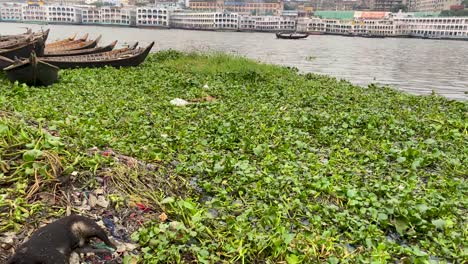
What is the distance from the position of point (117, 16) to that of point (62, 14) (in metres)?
16.6

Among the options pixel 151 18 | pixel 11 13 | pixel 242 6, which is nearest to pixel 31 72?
pixel 151 18

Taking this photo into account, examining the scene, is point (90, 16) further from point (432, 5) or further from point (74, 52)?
point (432, 5)

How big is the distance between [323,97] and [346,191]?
22.5 feet

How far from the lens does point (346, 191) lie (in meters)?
5.34

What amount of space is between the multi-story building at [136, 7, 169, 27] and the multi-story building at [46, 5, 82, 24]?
19563 mm

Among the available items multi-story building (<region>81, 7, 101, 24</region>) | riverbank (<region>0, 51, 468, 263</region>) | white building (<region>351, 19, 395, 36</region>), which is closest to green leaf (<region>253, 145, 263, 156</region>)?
riverbank (<region>0, 51, 468, 263</region>)

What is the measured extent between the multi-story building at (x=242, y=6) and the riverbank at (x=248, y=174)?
6238 inches

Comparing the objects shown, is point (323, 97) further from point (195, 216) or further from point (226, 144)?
point (195, 216)

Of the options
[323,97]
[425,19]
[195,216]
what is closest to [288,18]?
[425,19]

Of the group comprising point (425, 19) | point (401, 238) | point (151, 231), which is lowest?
point (401, 238)

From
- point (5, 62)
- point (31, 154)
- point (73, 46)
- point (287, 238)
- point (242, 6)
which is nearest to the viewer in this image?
point (287, 238)

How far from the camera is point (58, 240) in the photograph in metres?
3.38

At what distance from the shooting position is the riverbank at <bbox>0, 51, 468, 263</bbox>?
4.06 m

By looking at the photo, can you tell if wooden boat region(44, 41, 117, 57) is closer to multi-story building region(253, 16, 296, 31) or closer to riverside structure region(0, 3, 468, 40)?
riverside structure region(0, 3, 468, 40)
